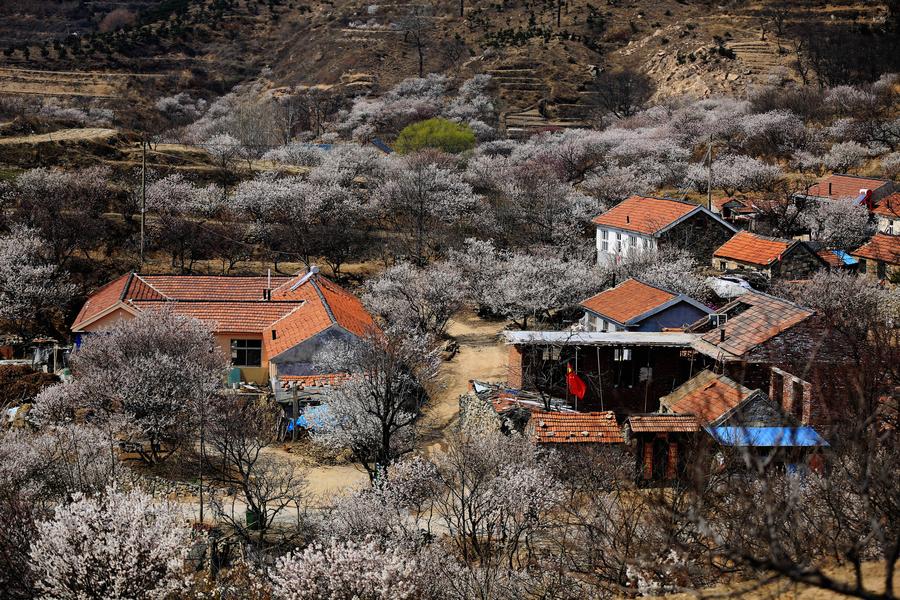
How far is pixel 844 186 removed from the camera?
41.7 metres

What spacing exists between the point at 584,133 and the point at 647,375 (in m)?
42.3

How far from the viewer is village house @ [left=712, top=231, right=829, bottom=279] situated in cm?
3066

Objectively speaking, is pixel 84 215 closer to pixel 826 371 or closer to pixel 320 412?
pixel 320 412

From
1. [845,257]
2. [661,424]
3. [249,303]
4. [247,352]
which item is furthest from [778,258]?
[247,352]

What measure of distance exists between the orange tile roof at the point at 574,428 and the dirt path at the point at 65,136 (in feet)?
128

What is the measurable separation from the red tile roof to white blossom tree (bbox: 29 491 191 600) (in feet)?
42.7

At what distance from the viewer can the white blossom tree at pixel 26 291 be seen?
30.5 m

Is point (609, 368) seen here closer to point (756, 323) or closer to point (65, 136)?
point (756, 323)

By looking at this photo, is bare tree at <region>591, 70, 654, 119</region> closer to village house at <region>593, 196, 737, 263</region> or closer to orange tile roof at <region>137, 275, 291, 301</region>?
village house at <region>593, 196, 737, 263</region>

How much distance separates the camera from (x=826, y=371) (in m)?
18.4

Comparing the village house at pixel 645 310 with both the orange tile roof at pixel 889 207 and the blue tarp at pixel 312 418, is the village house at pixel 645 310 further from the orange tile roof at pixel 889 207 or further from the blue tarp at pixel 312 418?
the orange tile roof at pixel 889 207

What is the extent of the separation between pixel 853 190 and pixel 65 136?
41.3 metres

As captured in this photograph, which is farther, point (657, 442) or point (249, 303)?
point (249, 303)

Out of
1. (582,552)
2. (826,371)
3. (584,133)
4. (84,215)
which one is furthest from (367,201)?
(582,552)
